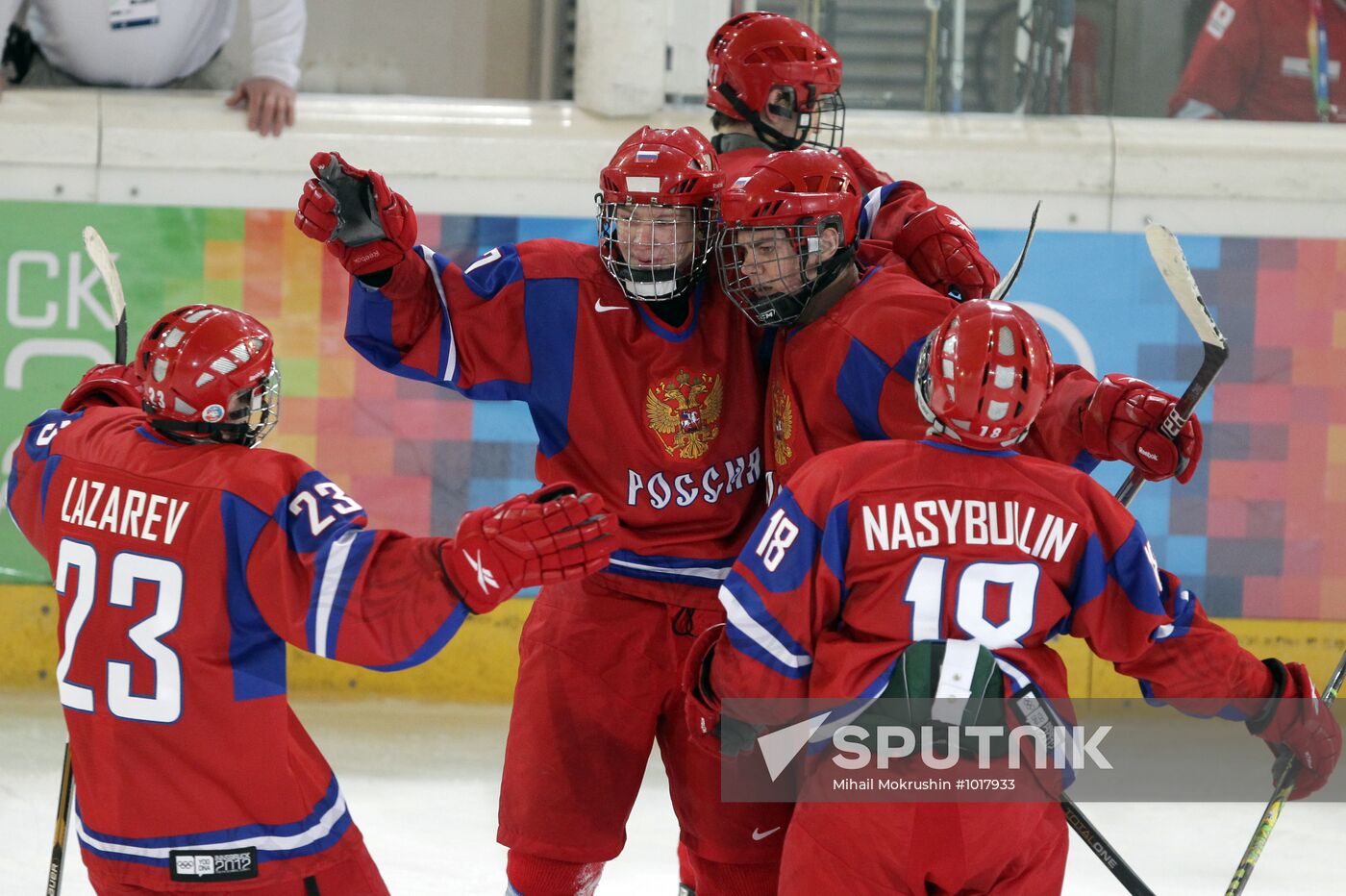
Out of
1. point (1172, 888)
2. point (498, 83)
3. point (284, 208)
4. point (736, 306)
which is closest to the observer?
point (736, 306)

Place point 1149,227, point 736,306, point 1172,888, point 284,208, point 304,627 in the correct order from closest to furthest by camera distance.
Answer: point 304,627 < point 1149,227 < point 736,306 < point 1172,888 < point 284,208

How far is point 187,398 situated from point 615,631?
86 cm

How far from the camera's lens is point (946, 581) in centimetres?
210

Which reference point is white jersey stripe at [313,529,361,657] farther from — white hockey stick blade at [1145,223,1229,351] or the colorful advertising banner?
the colorful advertising banner

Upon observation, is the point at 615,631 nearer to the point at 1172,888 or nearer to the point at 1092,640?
the point at 1092,640

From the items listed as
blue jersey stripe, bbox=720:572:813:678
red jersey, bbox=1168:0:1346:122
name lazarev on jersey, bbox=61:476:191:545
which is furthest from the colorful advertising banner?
blue jersey stripe, bbox=720:572:813:678

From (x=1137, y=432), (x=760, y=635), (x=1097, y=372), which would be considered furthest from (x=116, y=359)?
(x=1097, y=372)

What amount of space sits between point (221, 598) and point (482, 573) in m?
0.35

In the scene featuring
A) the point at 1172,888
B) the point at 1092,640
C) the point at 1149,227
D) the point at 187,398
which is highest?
the point at 1149,227

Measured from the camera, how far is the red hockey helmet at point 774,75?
3.11m

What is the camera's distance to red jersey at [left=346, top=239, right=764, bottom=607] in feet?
8.77

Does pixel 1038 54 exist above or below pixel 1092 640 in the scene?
above

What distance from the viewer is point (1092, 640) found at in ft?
7.38

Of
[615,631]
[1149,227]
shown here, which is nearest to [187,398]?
[615,631]
